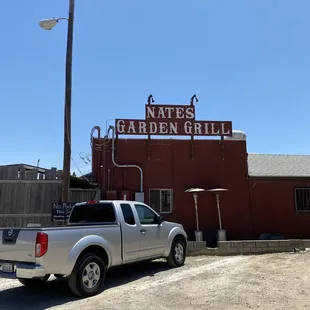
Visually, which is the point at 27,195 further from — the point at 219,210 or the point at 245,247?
the point at 245,247

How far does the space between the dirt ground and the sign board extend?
5.81 meters

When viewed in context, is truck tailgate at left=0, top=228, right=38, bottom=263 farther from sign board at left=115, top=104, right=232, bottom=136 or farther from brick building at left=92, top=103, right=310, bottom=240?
sign board at left=115, top=104, right=232, bottom=136

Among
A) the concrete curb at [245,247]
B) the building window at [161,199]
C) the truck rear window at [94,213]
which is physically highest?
the building window at [161,199]

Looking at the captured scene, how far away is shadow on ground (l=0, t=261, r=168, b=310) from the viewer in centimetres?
662

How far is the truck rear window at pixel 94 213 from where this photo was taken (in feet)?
27.3

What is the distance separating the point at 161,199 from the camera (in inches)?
569

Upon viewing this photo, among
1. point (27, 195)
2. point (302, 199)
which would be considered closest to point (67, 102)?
point (27, 195)

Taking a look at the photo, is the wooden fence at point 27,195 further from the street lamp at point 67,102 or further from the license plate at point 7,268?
the license plate at point 7,268

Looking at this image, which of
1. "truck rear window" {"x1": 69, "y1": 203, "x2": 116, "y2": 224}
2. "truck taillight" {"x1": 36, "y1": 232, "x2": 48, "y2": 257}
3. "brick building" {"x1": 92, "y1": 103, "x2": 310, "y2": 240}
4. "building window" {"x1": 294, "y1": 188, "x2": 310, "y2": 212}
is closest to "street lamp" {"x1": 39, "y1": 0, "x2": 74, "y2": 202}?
"truck rear window" {"x1": 69, "y1": 203, "x2": 116, "y2": 224}

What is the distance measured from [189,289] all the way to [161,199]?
23.1 feet

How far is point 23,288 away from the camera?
26.1ft

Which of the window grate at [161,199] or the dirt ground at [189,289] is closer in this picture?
the dirt ground at [189,289]

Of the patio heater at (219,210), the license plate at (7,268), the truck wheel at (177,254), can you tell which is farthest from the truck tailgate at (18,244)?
the patio heater at (219,210)

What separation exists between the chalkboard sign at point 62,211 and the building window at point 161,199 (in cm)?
438
